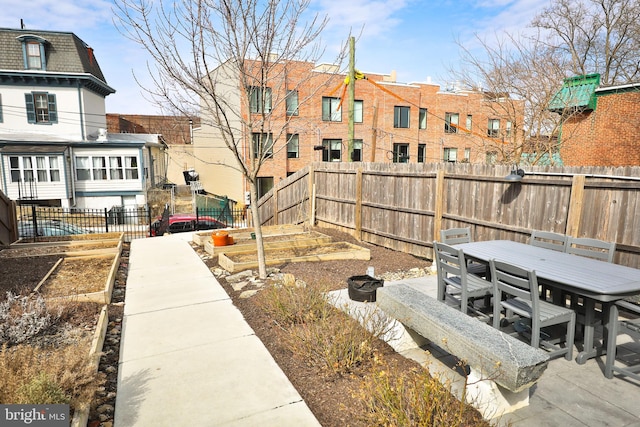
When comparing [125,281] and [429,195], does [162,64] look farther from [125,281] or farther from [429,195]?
[429,195]

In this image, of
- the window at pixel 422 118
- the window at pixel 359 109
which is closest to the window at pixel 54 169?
the window at pixel 359 109

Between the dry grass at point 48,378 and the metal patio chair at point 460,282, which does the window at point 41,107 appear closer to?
the dry grass at point 48,378

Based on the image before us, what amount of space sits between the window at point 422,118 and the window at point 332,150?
769 cm

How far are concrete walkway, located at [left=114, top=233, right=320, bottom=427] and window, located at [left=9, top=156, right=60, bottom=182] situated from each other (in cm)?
2144

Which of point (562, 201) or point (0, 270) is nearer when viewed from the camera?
point (562, 201)

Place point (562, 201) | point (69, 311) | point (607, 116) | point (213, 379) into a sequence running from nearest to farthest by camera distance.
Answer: point (213, 379) → point (69, 311) → point (562, 201) → point (607, 116)

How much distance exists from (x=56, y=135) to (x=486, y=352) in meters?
29.1

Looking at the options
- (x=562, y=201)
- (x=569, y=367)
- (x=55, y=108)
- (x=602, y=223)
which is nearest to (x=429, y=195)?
(x=562, y=201)

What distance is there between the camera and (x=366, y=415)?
11.2ft

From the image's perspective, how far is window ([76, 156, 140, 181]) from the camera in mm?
25547

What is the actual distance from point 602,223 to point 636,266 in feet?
2.36

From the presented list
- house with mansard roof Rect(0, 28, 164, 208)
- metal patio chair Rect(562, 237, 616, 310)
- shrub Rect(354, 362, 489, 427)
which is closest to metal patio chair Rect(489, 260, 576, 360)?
metal patio chair Rect(562, 237, 616, 310)

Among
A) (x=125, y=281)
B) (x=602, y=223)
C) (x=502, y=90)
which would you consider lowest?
(x=125, y=281)

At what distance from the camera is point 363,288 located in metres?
6.41
